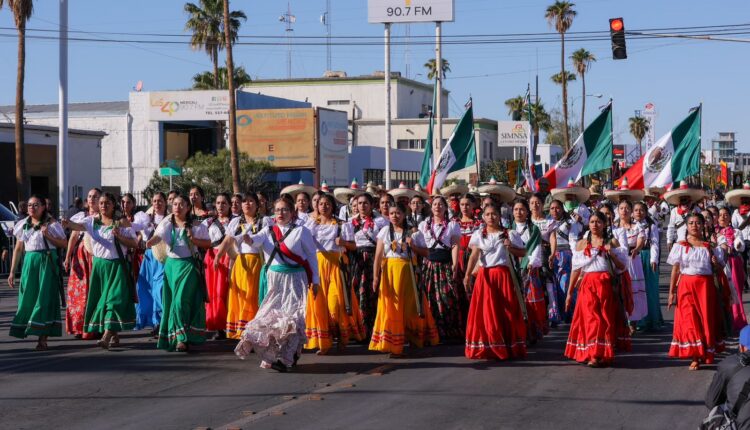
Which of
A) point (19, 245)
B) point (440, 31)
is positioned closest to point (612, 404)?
point (19, 245)

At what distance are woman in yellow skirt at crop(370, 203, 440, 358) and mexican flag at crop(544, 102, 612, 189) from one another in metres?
8.77

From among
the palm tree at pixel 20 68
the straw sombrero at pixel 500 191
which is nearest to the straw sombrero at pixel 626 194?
the straw sombrero at pixel 500 191

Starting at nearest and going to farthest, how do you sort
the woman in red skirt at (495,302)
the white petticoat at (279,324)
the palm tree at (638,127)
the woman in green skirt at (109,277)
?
the white petticoat at (279,324)
the woman in red skirt at (495,302)
the woman in green skirt at (109,277)
the palm tree at (638,127)

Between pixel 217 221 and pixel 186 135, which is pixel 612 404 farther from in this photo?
pixel 186 135

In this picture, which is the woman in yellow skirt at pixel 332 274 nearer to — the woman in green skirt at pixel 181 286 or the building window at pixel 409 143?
the woman in green skirt at pixel 181 286

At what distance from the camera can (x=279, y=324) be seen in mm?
10641

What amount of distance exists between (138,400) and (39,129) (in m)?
34.4

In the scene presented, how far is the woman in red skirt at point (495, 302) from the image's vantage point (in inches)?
453

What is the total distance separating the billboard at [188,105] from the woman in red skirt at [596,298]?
40253 mm

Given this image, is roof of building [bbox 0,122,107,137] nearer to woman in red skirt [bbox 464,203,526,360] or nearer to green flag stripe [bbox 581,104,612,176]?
green flag stripe [bbox 581,104,612,176]

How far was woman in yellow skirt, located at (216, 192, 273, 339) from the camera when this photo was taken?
1277 cm

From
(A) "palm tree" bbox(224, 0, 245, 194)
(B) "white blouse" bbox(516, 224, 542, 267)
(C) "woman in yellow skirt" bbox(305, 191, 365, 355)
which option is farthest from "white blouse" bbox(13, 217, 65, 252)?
(A) "palm tree" bbox(224, 0, 245, 194)

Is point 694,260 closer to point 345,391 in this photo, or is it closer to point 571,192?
point 345,391

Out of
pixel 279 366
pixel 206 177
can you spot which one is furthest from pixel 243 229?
pixel 206 177
